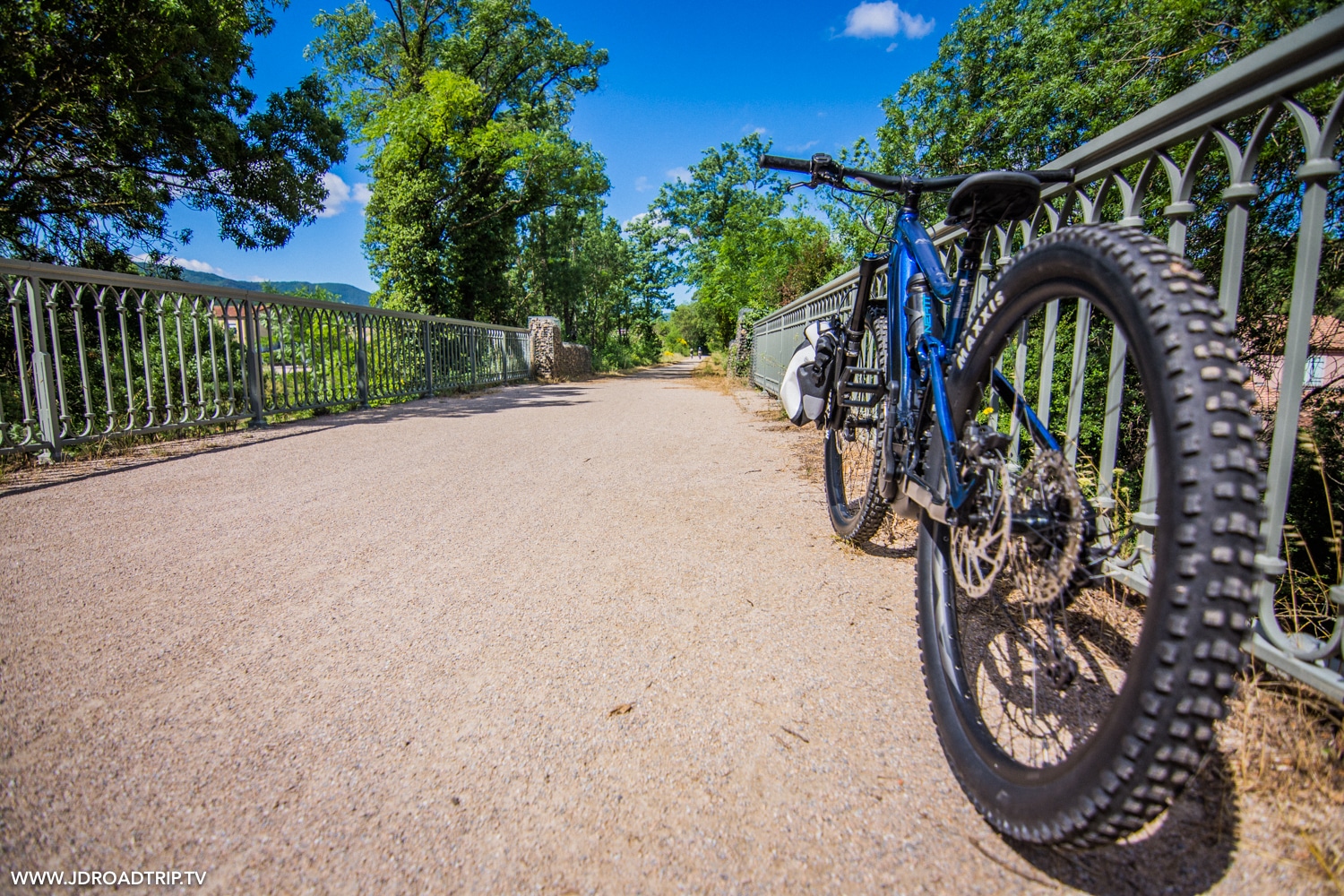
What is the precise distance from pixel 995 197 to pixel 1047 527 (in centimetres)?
95

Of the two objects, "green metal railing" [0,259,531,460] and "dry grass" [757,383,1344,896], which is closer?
"dry grass" [757,383,1344,896]

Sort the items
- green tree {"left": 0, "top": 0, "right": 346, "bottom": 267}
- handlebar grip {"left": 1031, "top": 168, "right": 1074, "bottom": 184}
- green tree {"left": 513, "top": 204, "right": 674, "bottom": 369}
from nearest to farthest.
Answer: handlebar grip {"left": 1031, "top": 168, "right": 1074, "bottom": 184} < green tree {"left": 0, "top": 0, "right": 346, "bottom": 267} < green tree {"left": 513, "top": 204, "right": 674, "bottom": 369}

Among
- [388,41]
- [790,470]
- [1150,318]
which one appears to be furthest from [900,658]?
[388,41]

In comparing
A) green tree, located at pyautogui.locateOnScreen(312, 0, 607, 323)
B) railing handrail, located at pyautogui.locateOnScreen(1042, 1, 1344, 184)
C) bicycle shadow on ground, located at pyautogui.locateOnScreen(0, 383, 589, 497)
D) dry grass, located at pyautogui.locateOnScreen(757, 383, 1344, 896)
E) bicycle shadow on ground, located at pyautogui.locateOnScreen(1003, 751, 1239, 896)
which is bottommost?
bicycle shadow on ground, located at pyautogui.locateOnScreen(1003, 751, 1239, 896)

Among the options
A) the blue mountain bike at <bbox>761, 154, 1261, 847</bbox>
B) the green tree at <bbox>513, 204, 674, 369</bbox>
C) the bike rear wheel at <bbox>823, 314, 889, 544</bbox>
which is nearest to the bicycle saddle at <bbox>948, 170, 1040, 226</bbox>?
the blue mountain bike at <bbox>761, 154, 1261, 847</bbox>

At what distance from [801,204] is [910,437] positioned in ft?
68.7

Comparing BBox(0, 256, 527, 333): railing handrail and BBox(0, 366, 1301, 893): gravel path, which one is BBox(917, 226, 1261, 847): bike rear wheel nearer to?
BBox(0, 366, 1301, 893): gravel path

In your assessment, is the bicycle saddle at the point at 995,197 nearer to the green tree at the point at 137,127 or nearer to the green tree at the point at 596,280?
the green tree at the point at 137,127

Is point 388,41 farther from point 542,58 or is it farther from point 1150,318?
point 1150,318

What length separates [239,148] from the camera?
33.7 ft

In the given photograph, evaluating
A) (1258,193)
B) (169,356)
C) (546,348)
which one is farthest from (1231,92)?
(546,348)

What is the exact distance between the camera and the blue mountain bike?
77 cm

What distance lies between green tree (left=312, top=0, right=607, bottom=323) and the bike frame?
756 inches

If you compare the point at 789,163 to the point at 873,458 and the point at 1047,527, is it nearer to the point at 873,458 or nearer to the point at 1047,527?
the point at 873,458
